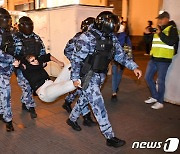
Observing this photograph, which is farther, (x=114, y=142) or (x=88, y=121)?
(x=88, y=121)

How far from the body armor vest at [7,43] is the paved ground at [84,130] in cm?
130

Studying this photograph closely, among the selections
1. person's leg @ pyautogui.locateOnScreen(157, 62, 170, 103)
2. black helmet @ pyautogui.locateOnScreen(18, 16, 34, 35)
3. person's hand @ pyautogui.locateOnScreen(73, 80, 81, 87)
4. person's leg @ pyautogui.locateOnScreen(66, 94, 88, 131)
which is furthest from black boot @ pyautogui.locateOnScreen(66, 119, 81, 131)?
person's leg @ pyautogui.locateOnScreen(157, 62, 170, 103)

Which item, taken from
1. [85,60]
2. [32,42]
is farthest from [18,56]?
[85,60]

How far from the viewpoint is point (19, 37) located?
397 centimetres

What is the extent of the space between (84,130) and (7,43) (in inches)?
70.5

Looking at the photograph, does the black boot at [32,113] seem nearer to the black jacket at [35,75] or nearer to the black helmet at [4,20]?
the black jacket at [35,75]

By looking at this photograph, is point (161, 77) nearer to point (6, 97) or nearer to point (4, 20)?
point (6, 97)

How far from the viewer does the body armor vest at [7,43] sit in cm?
360

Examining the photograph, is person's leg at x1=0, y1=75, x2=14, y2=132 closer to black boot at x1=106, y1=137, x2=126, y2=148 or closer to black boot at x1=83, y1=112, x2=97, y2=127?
black boot at x1=83, y1=112, x2=97, y2=127

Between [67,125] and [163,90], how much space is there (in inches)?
80.9

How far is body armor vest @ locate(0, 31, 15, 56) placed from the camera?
3.60 meters

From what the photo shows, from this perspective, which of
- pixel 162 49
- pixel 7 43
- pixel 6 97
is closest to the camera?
pixel 7 43

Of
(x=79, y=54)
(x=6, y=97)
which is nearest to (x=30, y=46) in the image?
(x=6, y=97)

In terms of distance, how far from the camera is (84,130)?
4.07m
